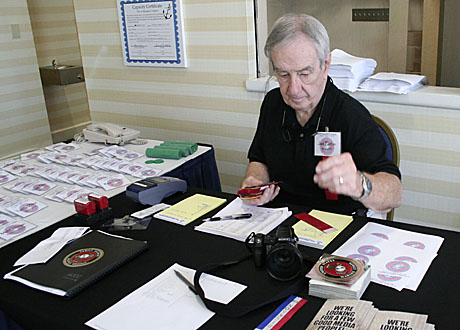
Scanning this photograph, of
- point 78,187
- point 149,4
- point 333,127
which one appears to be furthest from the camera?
point 149,4

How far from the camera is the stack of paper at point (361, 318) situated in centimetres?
105

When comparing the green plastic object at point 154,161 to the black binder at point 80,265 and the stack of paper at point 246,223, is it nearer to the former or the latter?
the stack of paper at point 246,223

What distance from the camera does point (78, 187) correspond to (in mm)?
2088

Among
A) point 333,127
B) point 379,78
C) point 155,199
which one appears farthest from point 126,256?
point 379,78

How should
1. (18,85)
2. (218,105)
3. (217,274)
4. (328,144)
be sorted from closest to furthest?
(217,274) → (328,144) → (218,105) → (18,85)

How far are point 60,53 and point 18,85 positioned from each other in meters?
0.79

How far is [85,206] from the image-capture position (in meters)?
1.72

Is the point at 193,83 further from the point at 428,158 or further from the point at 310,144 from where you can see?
the point at 428,158

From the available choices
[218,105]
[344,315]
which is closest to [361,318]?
[344,315]

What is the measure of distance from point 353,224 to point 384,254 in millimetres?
215

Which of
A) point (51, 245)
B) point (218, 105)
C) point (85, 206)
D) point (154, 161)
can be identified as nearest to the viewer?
point (51, 245)

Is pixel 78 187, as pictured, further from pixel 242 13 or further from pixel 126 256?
pixel 242 13

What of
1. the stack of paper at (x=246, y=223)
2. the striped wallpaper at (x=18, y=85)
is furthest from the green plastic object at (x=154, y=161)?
the striped wallpaper at (x=18, y=85)

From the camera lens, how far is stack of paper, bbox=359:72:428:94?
7.77ft
